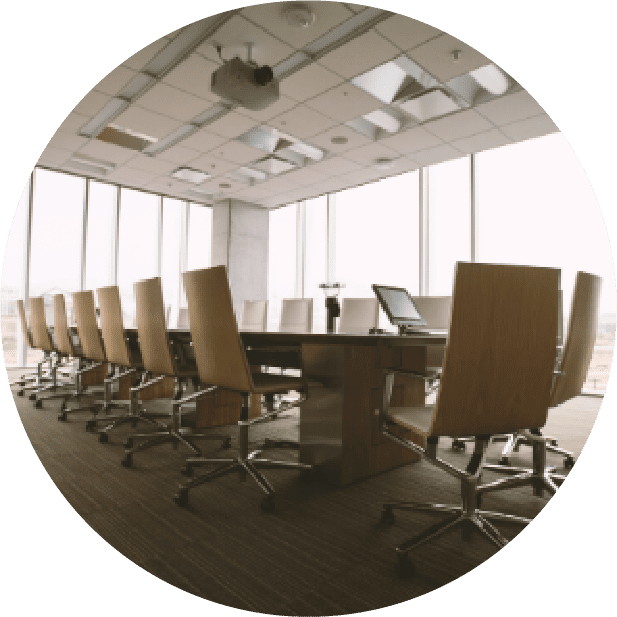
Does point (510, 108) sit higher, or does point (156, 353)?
point (510, 108)

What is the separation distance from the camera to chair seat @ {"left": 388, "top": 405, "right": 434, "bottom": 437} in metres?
1.68

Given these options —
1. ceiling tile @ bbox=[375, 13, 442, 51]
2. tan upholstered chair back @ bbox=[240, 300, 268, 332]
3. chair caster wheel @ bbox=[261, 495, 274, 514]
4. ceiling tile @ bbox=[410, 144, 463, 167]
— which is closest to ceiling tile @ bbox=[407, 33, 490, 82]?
ceiling tile @ bbox=[375, 13, 442, 51]

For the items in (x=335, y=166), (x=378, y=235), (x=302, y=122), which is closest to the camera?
(x=302, y=122)

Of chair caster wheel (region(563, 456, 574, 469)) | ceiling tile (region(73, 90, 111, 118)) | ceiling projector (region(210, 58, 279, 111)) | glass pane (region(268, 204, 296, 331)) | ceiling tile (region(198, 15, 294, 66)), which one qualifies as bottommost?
chair caster wheel (region(563, 456, 574, 469))

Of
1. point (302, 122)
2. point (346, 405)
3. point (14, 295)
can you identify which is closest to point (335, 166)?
point (302, 122)

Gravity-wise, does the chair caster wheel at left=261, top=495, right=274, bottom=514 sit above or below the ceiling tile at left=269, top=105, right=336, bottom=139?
below

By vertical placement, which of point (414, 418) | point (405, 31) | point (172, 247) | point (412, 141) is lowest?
point (414, 418)

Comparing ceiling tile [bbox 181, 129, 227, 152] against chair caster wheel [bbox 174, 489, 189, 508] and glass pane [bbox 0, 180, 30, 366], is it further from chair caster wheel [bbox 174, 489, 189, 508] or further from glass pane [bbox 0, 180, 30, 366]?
chair caster wheel [bbox 174, 489, 189, 508]

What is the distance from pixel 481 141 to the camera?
6219 millimetres

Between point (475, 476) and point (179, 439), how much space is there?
2.08 meters

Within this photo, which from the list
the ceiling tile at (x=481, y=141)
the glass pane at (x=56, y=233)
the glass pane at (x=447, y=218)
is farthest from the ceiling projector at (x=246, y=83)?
the glass pane at (x=56, y=233)

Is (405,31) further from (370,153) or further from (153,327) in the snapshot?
(153,327)

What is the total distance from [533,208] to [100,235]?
767 cm

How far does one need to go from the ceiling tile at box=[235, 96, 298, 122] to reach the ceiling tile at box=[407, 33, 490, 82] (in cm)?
157
